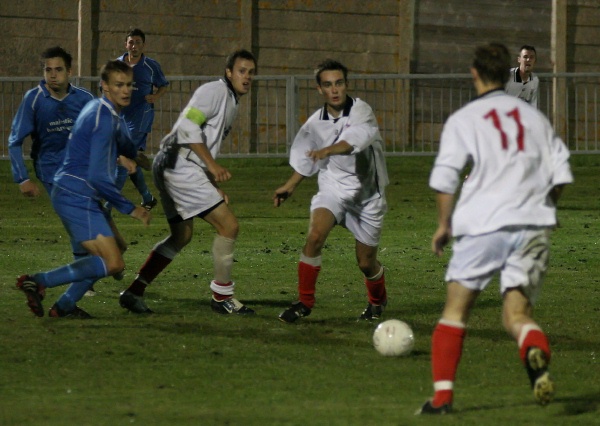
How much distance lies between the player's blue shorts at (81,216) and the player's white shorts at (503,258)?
9.89ft

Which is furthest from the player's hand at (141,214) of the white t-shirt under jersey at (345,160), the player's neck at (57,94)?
the player's neck at (57,94)

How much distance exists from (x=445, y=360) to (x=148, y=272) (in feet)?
12.0

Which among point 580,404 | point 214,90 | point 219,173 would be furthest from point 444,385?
point 214,90

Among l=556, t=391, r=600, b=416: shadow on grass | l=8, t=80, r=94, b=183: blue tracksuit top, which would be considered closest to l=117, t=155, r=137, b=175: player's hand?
l=8, t=80, r=94, b=183: blue tracksuit top

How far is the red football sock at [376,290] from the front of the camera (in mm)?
8656

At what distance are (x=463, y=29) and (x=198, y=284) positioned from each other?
11465mm

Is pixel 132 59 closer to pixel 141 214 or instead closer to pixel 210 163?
pixel 210 163

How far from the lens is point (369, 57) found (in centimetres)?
2044

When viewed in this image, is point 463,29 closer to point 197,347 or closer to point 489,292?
point 489,292

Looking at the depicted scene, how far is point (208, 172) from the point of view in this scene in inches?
343

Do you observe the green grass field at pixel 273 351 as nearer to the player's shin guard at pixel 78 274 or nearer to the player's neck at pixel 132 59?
the player's shin guard at pixel 78 274

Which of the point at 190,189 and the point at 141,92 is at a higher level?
the point at 141,92

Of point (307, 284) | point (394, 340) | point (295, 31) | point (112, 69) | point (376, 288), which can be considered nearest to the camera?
point (394, 340)

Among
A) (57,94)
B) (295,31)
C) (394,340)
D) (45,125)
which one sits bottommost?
(394,340)
